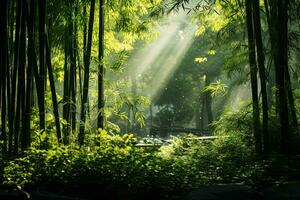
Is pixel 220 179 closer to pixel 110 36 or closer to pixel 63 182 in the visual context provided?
pixel 63 182

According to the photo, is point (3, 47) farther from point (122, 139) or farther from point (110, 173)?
point (110, 173)

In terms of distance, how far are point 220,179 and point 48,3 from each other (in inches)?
148

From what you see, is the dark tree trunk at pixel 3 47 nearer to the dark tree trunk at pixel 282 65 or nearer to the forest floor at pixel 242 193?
the forest floor at pixel 242 193

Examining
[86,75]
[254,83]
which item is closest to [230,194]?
[254,83]

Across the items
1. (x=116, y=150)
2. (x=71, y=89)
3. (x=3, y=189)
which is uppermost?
(x=71, y=89)

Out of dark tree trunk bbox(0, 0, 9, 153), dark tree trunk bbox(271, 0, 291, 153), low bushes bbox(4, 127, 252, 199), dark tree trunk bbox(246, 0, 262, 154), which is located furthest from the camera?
dark tree trunk bbox(246, 0, 262, 154)

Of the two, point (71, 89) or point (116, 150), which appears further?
point (71, 89)

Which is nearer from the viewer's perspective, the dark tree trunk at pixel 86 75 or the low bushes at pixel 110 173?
the low bushes at pixel 110 173

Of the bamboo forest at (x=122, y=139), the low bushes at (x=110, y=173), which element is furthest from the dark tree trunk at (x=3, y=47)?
the low bushes at (x=110, y=173)

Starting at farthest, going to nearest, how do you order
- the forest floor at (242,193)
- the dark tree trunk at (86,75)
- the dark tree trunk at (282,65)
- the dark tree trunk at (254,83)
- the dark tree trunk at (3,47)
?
1. the dark tree trunk at (86,75)
2. the dark tree trunk at (254,83)
3. the dark tree trunk at (282,65)
4. the dark tree trunk at (3,47)
5. the forest floor at (242,193)

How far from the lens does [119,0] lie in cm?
720

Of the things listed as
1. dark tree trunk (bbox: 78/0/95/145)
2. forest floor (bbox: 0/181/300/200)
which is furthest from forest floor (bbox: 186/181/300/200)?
dark tree trunk (bbox: 78/0/95/145)

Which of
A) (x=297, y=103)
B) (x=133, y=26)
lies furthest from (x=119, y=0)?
(x=297, y=103)

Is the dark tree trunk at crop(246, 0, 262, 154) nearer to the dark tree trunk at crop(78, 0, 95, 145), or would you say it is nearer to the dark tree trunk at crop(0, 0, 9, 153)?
the dark tree trunk at crop(78, 0, 95, 145)
